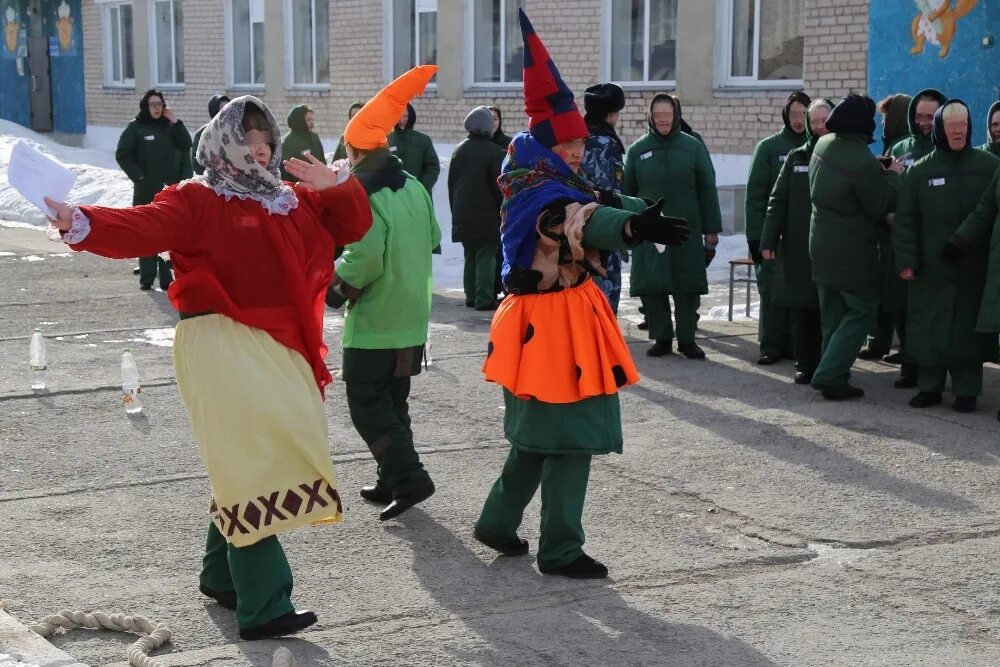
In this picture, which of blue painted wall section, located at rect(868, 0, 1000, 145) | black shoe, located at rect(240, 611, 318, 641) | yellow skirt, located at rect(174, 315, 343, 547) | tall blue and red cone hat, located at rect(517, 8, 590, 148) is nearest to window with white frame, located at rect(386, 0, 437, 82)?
blue painted wall section, located at rect(868, 0, 1000, 145)

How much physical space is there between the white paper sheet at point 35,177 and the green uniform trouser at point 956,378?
19.2ft

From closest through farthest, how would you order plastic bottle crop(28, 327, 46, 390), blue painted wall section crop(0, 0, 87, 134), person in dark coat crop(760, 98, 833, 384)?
plastic bottle crop(28, 327, 46, 390), person in dark coat crop(760, 98, 833, 384), blue painted wall section crop(0, 0, 87, 134)

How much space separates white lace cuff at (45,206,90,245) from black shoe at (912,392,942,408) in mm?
5823

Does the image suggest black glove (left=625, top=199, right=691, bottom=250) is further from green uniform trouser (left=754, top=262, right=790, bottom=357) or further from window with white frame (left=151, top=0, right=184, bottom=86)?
window with white frame (left=151, top=0, right=184, bottom=86)

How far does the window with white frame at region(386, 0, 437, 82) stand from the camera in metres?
22.0

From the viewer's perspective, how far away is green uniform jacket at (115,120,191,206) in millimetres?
14406

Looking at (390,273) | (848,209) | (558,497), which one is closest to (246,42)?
(848,209)

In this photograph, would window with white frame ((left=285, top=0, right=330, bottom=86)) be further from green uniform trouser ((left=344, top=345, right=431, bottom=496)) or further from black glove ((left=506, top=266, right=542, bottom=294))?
black glove ((left=506, top=266, right=542, bottom=294))

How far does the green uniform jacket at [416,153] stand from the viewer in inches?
543

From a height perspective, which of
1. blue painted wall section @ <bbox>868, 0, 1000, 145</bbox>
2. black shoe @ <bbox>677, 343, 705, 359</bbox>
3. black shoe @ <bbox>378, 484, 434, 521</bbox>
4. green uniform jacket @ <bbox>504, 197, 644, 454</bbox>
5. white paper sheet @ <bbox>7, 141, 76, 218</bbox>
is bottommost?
black shoe @ <bbox>677, 343, 705, 359</bbox>

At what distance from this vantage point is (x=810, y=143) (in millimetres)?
9727

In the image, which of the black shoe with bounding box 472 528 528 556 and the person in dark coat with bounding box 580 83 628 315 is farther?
the person in dark coat with bounding box 580 83 628 315

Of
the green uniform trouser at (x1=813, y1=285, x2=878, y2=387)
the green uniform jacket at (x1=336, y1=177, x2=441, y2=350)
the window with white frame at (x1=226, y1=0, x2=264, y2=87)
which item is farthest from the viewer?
the window with white frame at (x1=226, y1=0, x2=264, y2=87)

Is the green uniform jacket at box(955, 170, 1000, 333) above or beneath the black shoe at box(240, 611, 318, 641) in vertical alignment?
above
